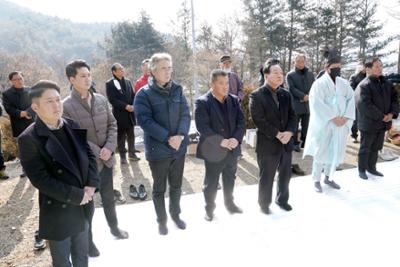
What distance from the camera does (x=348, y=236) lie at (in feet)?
9.63

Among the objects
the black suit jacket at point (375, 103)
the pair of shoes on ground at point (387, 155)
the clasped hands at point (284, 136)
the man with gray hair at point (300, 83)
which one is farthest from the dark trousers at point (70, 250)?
the pair of shoes on ground at point (387, 155)

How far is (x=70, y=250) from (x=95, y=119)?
109 cm

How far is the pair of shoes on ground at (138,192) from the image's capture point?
13.7 ft

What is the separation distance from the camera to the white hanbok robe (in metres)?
3.98

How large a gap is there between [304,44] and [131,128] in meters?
22.4

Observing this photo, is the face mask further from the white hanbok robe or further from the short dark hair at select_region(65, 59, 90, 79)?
the short dark hair at select_region(65, 59, 90, 79)

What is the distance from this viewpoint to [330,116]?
396 cm

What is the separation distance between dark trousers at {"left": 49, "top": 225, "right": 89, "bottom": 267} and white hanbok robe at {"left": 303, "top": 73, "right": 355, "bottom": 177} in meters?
3.08

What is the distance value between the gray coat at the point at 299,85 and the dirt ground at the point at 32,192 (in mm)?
934

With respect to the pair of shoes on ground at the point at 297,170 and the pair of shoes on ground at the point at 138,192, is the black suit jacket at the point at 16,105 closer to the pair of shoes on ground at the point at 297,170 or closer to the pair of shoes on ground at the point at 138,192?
the pair of shoes on ground at the point at 138,192

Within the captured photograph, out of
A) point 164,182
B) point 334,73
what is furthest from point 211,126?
point 334,73

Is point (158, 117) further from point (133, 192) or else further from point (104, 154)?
point (133, 192)

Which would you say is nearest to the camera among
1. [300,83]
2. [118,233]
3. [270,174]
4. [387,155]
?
[118,233]

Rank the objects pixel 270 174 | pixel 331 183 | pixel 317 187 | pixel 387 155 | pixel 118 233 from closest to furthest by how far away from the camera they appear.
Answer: pixel 118 233, pixel 270 174, pixel 317 187, pixel 331 183, pixel 387 155
